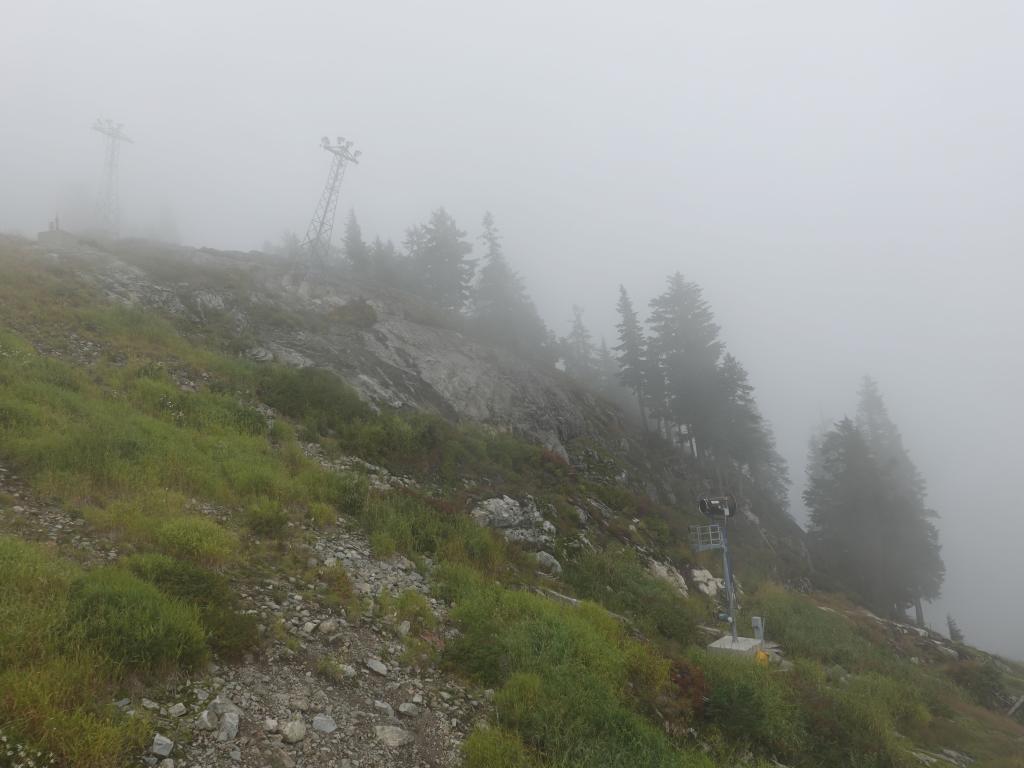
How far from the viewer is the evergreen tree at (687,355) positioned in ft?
135

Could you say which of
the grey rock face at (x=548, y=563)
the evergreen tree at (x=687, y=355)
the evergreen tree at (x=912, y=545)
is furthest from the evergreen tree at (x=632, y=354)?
the grey rock face at (x=548, y=563)

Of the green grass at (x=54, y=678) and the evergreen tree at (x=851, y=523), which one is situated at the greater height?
the evergreen tree at (x=851, y=523)

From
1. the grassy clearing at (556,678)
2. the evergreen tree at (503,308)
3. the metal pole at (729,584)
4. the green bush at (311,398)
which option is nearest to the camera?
the grassy clearing at (556,678)

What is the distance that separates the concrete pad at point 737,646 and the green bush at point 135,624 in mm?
10334

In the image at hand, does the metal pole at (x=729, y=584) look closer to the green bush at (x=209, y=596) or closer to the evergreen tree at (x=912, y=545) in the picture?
the green bush at (x=209, y=596)

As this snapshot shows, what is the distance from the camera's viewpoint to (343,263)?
56625mm

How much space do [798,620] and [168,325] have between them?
25775 millimetres

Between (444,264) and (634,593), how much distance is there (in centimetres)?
4179

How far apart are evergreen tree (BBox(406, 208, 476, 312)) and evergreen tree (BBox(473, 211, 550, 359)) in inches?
66.2

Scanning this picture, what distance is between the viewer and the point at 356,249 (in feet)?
176

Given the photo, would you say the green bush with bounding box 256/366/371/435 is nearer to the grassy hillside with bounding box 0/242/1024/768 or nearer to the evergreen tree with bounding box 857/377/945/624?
the grassy hillside with bounding box 0/242/1024/768

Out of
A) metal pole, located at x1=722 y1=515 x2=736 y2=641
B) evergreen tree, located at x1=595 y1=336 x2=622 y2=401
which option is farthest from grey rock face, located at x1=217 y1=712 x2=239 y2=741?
evergreen tree, located at x1=595 y1=336 x2=622 y2=401

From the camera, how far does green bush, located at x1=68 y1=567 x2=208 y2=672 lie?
19.1 ft

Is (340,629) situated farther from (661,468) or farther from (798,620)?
(661,468)
